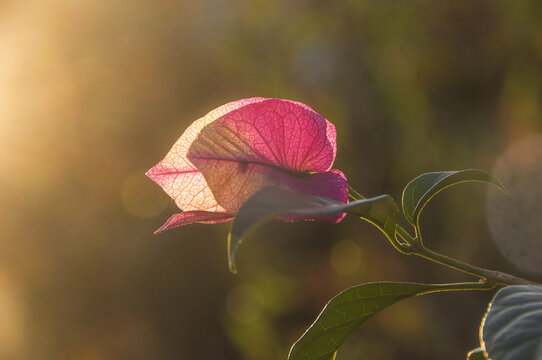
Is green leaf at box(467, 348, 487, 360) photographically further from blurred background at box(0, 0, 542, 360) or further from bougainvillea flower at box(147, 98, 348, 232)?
blurred background at box(0, 0, 542, 360)

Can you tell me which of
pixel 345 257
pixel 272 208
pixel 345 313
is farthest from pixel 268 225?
pixel 272 208

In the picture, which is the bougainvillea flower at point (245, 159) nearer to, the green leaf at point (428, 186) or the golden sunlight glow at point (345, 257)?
the green leaf at point (428, 186)

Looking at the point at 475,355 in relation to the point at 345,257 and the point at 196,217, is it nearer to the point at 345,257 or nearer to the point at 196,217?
the point at 196,217

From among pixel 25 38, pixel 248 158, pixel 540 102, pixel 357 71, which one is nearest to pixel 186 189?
pixel 248 158

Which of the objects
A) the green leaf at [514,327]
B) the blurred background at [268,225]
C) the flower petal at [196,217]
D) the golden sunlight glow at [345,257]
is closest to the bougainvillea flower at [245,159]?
the flower petal at [196,217]

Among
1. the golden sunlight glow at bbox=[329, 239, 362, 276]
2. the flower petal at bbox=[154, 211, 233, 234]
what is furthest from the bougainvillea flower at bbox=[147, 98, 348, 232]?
the golden sunlight glow at bbox=[329, 239, 362, 276]

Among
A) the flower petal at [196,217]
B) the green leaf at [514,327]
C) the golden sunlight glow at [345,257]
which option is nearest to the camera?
the green leaf at [514,327]
